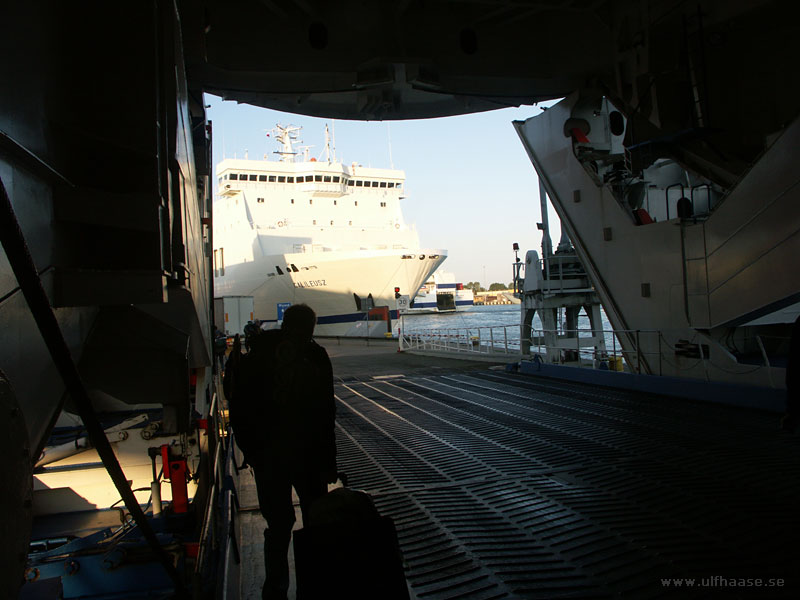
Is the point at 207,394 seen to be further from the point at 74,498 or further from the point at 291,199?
the point at 291,199

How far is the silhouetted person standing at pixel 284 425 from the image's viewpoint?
300cm

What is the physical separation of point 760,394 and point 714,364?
54.0 inches

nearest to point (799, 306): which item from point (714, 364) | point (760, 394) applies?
point (714, 364)

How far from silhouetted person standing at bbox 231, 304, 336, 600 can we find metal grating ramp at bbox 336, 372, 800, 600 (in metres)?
0.81

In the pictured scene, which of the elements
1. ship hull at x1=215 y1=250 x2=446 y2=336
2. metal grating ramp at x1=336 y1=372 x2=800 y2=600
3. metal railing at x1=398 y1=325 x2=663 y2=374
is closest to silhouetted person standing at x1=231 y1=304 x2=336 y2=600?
metal grating ramp at x1=336 y1=372 x2=800 y2=600

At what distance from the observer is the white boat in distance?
34.5m

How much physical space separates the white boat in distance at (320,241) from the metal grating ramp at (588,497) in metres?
26.1

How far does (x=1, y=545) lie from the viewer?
1.49m

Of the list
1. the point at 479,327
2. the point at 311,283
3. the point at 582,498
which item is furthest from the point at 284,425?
the point at 311,283

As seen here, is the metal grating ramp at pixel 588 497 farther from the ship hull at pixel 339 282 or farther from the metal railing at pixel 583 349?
the ship hull at pixel 339 282

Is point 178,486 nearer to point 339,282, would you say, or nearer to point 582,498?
point 582,498

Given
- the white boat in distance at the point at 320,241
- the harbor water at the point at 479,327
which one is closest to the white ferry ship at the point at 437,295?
the harbor water at the point at 479,327

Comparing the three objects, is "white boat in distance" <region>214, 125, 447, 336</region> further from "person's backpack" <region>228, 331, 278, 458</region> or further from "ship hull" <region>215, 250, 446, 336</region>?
"person's backpack" <region>228, 331, 278, 458</region>

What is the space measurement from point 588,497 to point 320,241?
109ft
